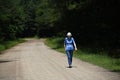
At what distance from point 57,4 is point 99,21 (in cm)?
753

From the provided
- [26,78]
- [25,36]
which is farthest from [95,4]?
[25,36]

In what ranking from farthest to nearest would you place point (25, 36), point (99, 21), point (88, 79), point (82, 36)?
point (25, 36), point (82, 36), point (99, 21), point (88, 79)

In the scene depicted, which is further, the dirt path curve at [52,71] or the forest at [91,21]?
the forest at [91,21]

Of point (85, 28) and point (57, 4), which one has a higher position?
point (57, 4)

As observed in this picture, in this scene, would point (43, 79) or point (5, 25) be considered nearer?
point (43, 79)

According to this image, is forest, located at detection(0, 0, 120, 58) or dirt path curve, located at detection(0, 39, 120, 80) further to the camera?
forest, located at detection(0, 0, 120, 58)

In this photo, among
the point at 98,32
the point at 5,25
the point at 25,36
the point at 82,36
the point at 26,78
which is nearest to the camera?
the point at 26,78

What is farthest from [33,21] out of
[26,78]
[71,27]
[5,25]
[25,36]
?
[26,78]

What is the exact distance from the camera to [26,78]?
1645 centimetres

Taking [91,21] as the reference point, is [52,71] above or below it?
below

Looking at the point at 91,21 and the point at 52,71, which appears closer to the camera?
the point at 52,71

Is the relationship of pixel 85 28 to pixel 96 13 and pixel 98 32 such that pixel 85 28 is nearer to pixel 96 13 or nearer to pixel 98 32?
pixel 98 32

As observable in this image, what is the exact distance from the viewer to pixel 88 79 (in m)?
15.2

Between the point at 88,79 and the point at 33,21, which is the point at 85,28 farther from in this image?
the point at 33,21
